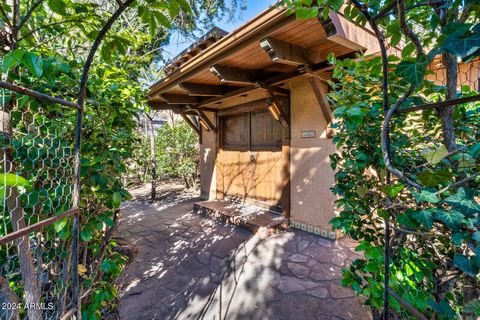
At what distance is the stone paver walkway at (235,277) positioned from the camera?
2055 mm

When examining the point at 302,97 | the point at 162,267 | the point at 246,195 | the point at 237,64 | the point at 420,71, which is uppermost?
the point at 237,64

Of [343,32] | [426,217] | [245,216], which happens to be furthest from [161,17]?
[245,216]

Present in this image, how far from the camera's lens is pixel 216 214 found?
4477 mm

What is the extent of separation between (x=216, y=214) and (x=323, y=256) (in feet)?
7.52

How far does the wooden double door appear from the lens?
404cm

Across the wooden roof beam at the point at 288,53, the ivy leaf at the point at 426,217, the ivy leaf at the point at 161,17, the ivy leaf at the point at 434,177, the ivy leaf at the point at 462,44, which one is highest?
the wooden roof beam at the point at 288,53

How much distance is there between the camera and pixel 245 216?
13.1ft

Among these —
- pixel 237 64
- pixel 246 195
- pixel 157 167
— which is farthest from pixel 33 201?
pixel 157 167

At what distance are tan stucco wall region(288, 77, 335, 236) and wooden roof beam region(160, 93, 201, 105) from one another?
2.32 meters

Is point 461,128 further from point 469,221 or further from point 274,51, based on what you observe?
point 274,51

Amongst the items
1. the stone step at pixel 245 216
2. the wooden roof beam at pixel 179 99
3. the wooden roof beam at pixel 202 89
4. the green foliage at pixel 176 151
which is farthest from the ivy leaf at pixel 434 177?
the green foliage at pixel 176 151

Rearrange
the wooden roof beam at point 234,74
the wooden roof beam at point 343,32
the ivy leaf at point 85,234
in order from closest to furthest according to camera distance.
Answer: the ivy leaf at point 85,234 < the wooden roof beam at point 343,32 < the wooden roof beam at point 234,74

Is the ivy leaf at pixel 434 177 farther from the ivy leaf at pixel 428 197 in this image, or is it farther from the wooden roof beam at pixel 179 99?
the wooden roof beam at pixel 179 99

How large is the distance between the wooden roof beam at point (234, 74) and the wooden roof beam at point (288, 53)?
879 millimetres
